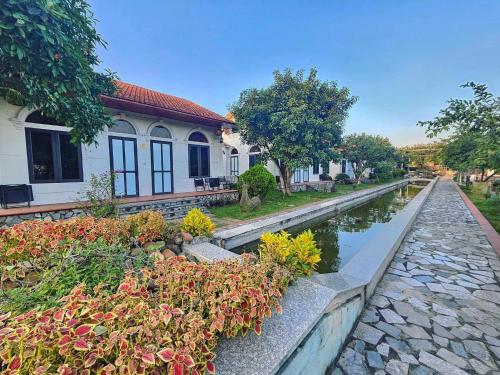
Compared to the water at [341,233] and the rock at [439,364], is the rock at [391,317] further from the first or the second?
the water at [341,233]

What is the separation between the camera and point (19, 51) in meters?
2.89

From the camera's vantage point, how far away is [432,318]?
2668mm

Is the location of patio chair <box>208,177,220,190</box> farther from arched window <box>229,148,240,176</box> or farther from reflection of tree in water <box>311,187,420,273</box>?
arched window <box>229,148,240,176</box>

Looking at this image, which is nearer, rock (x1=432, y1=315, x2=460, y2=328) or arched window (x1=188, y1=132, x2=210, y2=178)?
→ rock (x1=432, y1=315, x2=460, y2=328)

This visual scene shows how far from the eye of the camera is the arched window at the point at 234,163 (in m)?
17.3

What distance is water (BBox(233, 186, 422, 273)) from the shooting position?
15.8 ft

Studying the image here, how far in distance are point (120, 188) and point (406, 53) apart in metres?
11.6

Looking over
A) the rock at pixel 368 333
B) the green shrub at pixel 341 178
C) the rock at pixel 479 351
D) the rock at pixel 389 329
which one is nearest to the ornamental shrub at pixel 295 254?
the rock at pixel 368 333

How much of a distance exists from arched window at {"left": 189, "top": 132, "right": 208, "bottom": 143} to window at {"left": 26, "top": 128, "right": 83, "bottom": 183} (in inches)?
162

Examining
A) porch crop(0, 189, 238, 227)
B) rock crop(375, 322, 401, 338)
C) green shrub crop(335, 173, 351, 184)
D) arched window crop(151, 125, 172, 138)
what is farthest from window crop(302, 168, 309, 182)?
rock crop(375, 322, 401, 338)

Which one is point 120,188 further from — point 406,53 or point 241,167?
point 406,53

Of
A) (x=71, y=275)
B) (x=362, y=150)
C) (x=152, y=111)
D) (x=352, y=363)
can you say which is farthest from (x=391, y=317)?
(x=362, y=150)

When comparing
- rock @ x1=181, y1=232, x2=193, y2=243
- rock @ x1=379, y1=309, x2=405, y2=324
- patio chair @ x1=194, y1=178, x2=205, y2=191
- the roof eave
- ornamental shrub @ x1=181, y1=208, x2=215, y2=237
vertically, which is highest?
the roof eave

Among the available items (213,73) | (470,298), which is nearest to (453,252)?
(470,298)
